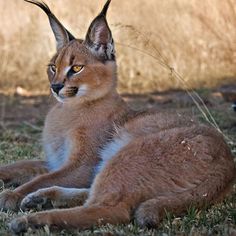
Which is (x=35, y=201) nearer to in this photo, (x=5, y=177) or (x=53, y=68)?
(x=5, y=177)

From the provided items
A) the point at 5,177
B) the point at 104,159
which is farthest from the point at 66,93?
the point at 5,177

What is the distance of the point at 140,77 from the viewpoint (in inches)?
460

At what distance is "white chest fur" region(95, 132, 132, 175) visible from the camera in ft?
14.7

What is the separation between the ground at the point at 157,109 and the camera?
3697 millimetres

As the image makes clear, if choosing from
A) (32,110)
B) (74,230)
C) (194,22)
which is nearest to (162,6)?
(194,22)

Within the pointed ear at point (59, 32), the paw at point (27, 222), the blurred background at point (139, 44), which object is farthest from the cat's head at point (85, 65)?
the blurred background at point (139, 44)

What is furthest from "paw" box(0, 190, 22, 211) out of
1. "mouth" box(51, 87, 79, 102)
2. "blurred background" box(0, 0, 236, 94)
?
"blurred background" box(0, 0, 236, 94)

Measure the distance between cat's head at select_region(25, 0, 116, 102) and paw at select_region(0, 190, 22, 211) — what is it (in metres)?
0.82

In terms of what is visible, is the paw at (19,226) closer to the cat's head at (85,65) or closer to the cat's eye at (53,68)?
the cat's head at (85,65)

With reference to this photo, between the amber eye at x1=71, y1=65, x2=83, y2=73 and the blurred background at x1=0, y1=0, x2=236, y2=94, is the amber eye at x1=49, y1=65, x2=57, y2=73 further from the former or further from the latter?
the blurred background at x1=0, y1=0, x2=236, y2=94

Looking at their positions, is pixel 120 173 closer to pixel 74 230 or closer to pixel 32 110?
pixel 74 230

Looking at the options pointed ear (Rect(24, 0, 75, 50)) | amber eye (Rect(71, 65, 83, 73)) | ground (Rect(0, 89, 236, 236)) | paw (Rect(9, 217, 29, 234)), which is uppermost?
pointed ear (Rect(24, 0, 75, 50))

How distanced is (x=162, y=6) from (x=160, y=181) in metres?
8.24

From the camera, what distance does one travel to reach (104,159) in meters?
4.53
